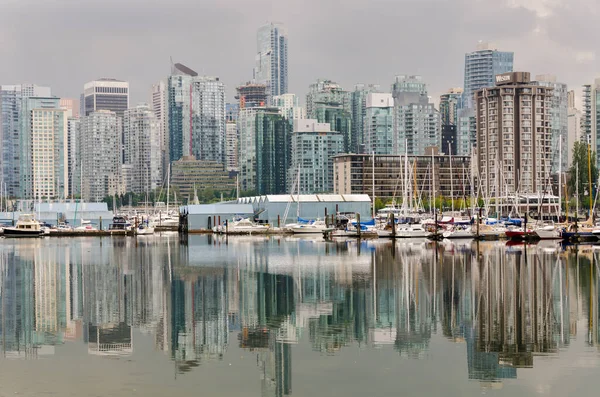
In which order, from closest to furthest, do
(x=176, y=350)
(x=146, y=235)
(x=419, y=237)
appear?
(x=176, y=350) → (x=419, y=237) → (x=146, y=235)

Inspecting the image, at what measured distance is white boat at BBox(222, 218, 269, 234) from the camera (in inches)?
4296

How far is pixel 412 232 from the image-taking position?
89250 mm

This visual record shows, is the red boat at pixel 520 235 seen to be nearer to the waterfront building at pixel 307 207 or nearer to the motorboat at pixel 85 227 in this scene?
the waterfront building at pixel 307 207

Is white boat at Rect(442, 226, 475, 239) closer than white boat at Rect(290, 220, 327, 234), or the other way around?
white boat at Rect(442, 226, 475, 239)

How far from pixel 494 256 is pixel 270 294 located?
81.0 feet

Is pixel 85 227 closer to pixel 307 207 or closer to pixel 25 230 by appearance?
pixel 25 230

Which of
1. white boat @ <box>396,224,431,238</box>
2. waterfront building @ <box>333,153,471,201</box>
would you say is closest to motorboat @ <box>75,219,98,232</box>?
white boat @ <box>396,224,431,238</box>

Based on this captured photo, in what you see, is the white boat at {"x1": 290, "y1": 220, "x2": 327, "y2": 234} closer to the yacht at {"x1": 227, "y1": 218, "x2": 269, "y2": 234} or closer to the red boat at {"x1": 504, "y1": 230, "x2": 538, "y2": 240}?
the yacht at {"x1": 227, "y1": 218, "x2": 269, "y2": 234}

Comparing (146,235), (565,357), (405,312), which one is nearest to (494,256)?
(405,312)

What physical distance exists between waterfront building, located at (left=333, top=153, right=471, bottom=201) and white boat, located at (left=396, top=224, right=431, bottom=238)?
3391 inches

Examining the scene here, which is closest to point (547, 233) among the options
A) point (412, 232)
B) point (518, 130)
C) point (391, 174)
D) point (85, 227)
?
point (412, 232)

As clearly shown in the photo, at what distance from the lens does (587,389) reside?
840 inches

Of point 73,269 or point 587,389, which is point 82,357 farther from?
point 73,269

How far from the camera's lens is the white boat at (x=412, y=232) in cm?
8862
